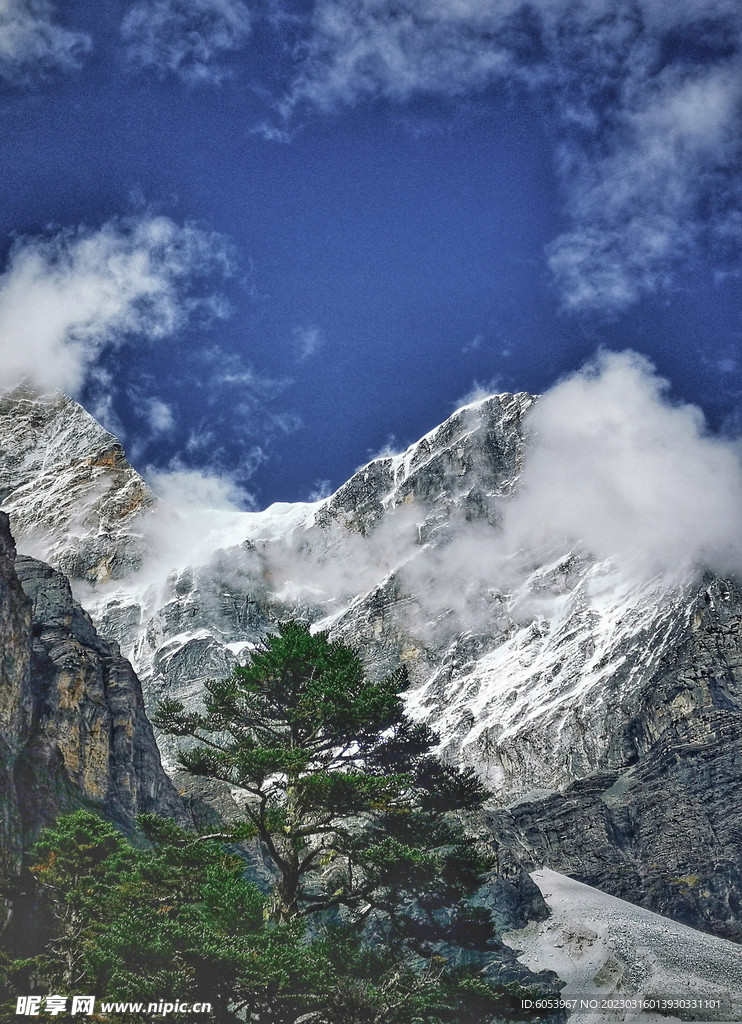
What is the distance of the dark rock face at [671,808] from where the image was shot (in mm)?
71250

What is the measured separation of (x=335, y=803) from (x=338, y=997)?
489cm

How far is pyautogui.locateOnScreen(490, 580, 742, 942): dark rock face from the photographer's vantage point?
71250 mm

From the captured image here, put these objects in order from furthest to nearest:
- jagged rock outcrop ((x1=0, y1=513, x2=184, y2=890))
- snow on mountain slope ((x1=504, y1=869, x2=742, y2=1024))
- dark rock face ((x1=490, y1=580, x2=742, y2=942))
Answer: dark rock face ((x1=490, y1=580, x2=742, y2=942))
jagged rock outcrop ((x1=0, y1=513, x2=184, y2=890))
snow on mountain slope ((x1=504, y1=869, x2=742, y2=1024))

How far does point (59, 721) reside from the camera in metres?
53.5

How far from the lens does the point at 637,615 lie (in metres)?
124

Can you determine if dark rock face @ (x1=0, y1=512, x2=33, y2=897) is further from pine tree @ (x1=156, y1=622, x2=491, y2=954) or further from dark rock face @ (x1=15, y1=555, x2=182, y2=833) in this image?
pine tree @ (x1=156, y1=622, x2=491, y2=954)

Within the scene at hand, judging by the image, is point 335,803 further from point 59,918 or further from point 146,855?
point 59,918

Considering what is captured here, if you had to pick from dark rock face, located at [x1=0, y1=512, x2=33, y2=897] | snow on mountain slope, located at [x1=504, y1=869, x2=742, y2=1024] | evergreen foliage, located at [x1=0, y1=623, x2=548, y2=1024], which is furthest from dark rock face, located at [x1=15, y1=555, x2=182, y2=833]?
snow on mountain slope, located at [x1=504, y1=869, x2=742, y2=1024]

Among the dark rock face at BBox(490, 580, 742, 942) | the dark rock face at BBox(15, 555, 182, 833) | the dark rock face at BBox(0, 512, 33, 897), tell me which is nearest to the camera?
the dark rock face at BBox(0, 512, 33, 897)

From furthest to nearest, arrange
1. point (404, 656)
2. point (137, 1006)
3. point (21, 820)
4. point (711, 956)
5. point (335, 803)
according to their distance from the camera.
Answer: point (404, 656), point (711, 956), point (21, 820), point (335, 803), point (137, 1006)

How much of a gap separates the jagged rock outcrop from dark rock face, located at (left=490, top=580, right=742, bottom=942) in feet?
93.4

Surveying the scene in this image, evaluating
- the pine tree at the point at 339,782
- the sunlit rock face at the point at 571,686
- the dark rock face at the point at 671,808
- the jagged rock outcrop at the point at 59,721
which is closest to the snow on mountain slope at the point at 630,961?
the sunlit rock face at the point at 571,686

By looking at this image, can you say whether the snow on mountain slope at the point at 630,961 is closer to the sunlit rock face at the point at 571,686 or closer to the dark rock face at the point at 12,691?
the sunlit rock face at the point at 571,686

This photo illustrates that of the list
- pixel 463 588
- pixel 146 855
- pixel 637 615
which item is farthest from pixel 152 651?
pixel 146 855
